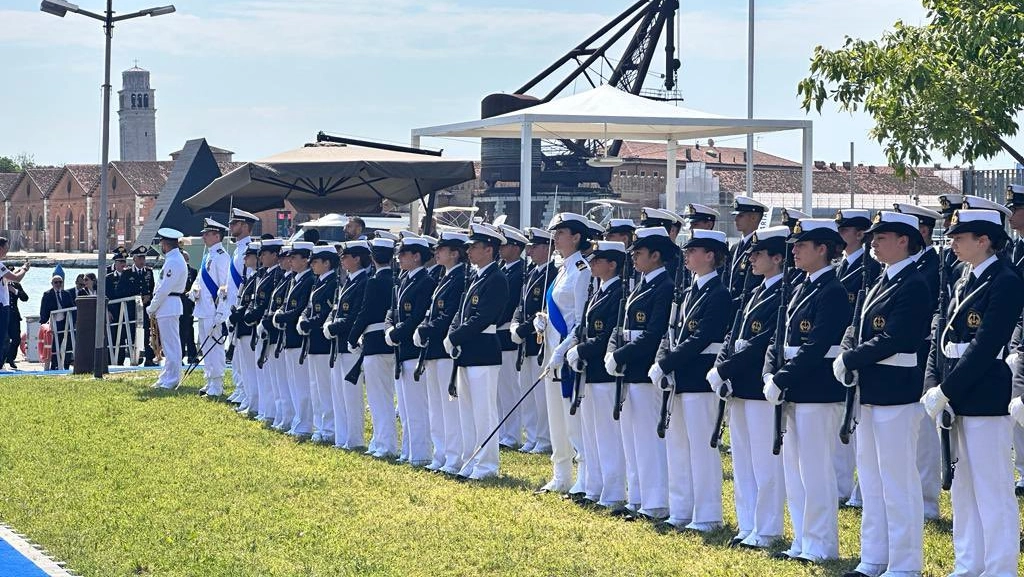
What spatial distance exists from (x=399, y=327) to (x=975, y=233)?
585 centimetres

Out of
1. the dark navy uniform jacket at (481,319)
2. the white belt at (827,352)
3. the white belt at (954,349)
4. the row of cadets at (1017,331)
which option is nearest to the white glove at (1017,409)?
the row of cadets at (1017,331)

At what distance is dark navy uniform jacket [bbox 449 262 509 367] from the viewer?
11.5 meters

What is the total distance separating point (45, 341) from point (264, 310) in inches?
370

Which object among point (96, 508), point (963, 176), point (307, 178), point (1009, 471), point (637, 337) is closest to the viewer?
point (1009, 471)

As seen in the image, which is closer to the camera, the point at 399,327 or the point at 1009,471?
the point at 1009,471

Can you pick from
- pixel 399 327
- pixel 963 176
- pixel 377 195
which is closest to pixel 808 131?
pixel 963 176

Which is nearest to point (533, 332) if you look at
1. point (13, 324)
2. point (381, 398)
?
point (381, 398)

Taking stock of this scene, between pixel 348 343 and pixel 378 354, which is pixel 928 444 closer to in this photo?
pixel 378 354

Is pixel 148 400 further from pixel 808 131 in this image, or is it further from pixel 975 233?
pixel 975 233

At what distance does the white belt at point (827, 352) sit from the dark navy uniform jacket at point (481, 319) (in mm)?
3615

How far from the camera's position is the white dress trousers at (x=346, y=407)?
13477mm

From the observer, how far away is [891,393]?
25.2 feet

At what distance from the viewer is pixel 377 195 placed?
21.4 m

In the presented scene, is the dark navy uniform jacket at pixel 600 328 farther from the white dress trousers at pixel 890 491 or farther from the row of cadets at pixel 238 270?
the row of cadets at pixel 238 270
